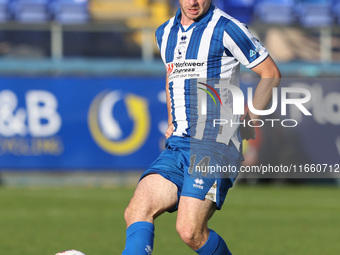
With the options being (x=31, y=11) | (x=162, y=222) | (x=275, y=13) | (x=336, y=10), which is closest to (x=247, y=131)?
(x=162, y=222)

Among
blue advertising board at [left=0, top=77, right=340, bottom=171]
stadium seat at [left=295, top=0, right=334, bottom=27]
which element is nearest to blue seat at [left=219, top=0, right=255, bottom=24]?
stadium seat at [left=295, top=0, right=334, bottom=27]

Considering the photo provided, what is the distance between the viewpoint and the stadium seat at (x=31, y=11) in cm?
1614

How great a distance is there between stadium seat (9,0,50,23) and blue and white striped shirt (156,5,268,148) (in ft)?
37.8

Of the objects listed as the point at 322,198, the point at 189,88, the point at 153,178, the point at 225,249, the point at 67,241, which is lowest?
the point at 322,198

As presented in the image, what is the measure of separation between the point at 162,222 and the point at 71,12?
24.5 ft

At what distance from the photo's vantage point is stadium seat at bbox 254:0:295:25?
16812mm

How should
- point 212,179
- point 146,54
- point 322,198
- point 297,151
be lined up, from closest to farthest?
point 212,179, point 322,198, point 297,151, point 146,54

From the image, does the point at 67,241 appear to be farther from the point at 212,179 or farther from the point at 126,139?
the point at 126,139

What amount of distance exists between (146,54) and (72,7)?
2151 millimetres

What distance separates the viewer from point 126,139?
46.8ft

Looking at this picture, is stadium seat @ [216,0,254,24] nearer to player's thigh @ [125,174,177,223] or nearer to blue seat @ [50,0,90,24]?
blue seat @ [50,0,90,24]

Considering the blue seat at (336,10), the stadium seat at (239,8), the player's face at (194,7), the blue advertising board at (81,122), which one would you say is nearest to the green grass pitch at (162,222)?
the blue advertising board at (81,122)

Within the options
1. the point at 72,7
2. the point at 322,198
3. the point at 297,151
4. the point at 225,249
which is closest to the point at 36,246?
the point at 225,249

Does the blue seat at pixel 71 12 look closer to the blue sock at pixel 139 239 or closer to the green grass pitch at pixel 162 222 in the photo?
the green grass pitch at pixel 162 222
